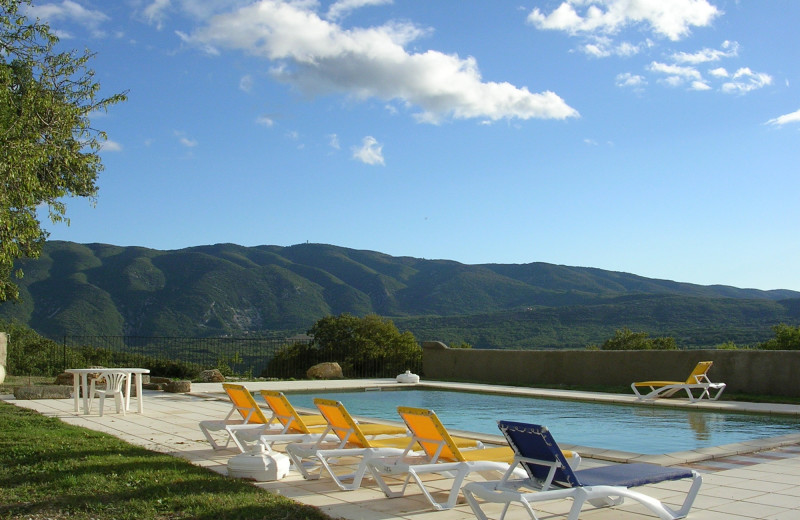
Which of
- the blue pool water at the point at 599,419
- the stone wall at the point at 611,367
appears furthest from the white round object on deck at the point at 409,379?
the blue pool water at the point at 599,419

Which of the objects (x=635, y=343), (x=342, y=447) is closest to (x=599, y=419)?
(x=342, y=447)

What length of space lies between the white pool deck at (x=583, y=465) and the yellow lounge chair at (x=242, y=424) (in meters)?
0.19

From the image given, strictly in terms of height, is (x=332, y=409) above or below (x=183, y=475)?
above

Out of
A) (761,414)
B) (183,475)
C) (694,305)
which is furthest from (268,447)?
(694,305)

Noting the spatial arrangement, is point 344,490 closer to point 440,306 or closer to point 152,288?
point 152,288

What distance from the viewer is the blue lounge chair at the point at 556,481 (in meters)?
4.05

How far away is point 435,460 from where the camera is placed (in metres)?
5.09

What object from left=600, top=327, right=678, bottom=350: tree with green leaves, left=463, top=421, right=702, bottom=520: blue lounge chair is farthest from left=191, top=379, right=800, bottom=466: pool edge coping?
left=600, top=327, right=678, bottom=350: tree with green leaves

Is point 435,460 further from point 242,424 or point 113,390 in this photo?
point 113,390

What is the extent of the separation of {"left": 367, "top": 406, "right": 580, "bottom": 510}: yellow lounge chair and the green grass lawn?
734mm

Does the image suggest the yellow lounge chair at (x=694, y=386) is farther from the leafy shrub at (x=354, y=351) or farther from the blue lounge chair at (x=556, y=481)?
the leafy shrub at (x=354, y=351)

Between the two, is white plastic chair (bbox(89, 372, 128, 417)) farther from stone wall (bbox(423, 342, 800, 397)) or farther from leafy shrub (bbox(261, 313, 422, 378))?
leafy shrub (bbox(261, 313, 422, 378))

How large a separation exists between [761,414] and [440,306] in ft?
229

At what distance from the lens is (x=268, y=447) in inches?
243
